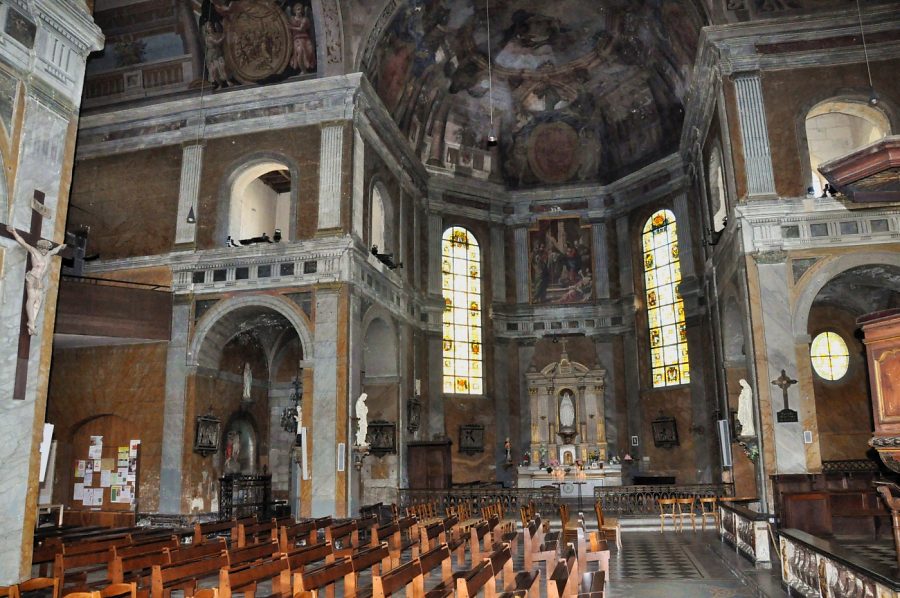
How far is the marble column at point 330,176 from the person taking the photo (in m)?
20.0

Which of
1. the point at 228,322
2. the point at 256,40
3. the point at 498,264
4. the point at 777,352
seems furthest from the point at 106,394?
the point at 777,352

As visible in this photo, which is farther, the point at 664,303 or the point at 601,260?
the point at 601,260

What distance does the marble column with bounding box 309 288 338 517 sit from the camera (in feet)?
60.4

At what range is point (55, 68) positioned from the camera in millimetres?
11852

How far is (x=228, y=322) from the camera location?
20578 mm

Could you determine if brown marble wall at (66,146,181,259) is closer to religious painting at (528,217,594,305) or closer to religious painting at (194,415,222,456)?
religious painting at (194,415,222,456)

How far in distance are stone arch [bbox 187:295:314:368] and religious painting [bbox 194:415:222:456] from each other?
149cm

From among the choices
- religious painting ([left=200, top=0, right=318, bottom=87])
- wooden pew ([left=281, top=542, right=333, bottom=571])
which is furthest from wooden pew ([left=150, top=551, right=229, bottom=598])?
religious painting ([left=200, top=0, right=318, bottom=87])

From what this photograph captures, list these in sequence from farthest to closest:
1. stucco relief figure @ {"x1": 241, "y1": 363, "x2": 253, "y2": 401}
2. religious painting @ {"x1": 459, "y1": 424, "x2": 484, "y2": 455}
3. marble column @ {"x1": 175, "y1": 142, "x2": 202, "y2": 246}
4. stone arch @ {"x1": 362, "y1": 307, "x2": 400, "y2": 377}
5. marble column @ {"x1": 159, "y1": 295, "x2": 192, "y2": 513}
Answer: religious painting @ {"x1": 459, "y1": 424, "x2": 484, "y2": 455} → stone arch @ {"x1": 362, "y1": 307, "x2": 400, "y2": 377} → stucco relief figure @ {"x1": 241, "y1": 363, "x2": 253, "y2": 401} → marble column @ {"x1": 175, "y1": 142, "x2": 202, "y2": 246} → marble column @ {"x1": 159, "y1": 295, "x2": 192, "y2": 513}

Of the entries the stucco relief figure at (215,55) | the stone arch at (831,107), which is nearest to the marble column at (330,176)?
the stucco relief figure at (215,55)

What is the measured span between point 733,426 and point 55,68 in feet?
59.0

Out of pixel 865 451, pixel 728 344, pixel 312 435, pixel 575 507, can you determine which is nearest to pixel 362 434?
pixel 312 435

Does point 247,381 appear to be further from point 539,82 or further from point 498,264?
point 539,82

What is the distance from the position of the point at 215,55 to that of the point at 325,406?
10.8 meters
